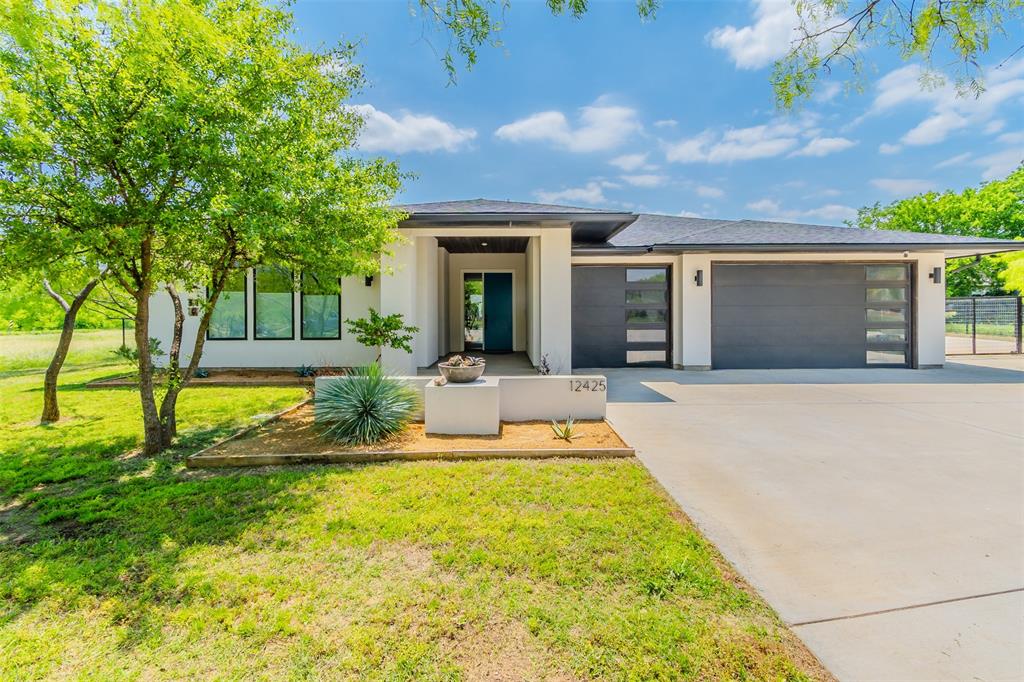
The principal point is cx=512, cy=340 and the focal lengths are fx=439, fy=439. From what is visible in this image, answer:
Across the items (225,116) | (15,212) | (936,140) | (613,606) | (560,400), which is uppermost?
(936,140)

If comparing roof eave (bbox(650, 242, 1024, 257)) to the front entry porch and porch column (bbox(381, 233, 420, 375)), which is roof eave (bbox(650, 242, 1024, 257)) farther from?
porch column (bbox(381, 233, 420, 375))

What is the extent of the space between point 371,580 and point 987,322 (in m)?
22.2

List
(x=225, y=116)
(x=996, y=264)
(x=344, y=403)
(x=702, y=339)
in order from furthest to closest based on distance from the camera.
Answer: (x=996, y=264), (x=702, y=339), (x=344, y=403), (x=225, y=116)

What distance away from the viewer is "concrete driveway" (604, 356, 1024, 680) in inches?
79.4

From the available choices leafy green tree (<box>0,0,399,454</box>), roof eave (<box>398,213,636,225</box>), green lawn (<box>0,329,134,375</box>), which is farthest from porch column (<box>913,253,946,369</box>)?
green lawn (<box>0,329,134,375</box>)

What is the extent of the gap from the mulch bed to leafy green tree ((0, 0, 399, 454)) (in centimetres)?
100

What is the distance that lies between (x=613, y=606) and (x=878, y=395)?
8020mm

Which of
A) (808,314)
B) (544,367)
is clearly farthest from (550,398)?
(808,314)

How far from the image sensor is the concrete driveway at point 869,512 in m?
2.02

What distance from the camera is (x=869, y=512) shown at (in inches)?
128

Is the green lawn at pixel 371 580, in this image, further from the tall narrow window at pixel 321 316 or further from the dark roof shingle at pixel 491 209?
the tall narrow window at pixel 321 316

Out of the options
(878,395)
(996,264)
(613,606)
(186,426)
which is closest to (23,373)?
(186,426)

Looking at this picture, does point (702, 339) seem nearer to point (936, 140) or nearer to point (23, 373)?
point (936, 140)

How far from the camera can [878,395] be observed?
766 centimetres
